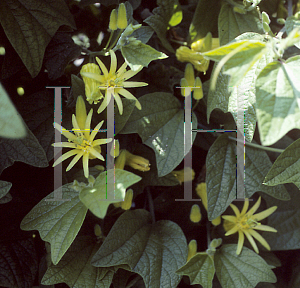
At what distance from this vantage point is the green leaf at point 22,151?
509mm

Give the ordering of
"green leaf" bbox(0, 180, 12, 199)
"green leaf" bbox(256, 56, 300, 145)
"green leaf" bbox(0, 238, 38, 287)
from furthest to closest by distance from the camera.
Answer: "green leaf" bbox(0, 238, 38, 287), "green leaf" bbox(0, 180, 12, 199), "green leaf" bbox(256, 56, 300, 145)

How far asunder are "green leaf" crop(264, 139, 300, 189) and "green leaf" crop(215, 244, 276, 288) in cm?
22

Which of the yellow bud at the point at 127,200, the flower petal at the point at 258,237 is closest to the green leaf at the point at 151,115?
the yellow bud at the point at 127,200

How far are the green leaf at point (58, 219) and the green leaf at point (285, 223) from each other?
A: 0.44 m

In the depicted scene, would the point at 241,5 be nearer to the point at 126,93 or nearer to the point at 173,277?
the point at 126,93

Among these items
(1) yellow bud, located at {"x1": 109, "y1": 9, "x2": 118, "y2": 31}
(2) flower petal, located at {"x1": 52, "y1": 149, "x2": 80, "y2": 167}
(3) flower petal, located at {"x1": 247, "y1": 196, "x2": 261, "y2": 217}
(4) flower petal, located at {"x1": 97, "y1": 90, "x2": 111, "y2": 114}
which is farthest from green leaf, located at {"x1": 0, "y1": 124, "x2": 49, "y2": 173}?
(3) flower petal, located at {"x1": 247, "y1": 196, "x2": 261, "y2": 217}

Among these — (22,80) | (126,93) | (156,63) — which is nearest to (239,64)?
(126,93)

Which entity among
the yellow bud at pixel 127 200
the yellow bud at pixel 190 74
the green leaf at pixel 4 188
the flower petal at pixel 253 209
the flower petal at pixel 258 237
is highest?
the yellow bud at pixel 190 74

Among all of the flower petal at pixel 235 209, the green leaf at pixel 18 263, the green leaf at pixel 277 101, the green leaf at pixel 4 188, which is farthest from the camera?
the flower petal at pixel 235 209

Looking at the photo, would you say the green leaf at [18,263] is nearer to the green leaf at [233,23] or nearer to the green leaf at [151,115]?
the green leaf at [151,115]

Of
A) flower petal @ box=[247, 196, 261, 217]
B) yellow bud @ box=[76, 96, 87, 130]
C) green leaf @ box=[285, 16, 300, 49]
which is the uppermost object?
green leaf @ box=[285, 16, 300, 49]

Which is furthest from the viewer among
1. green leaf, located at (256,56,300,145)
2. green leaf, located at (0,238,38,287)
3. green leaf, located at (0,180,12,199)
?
green leaf, located at (0,238,38,287)

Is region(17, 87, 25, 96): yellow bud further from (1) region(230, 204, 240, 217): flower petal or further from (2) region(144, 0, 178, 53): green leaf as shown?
(1) region(230, 204, 240, 217): flower petal

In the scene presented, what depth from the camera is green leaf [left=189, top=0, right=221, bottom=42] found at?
64 cm
